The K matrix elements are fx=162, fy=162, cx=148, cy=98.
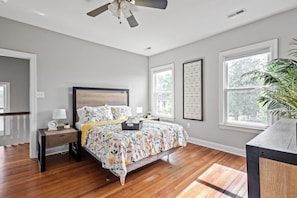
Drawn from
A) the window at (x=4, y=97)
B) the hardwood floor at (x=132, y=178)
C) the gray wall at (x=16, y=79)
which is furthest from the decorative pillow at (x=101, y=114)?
the window at (x=4, y=97)

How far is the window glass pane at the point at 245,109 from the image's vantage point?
10.6ft

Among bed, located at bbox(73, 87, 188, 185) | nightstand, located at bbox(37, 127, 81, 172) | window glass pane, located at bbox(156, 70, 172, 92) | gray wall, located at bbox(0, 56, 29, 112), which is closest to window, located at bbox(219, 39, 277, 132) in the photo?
bed, located at bbox(73, 87, 188, 185)

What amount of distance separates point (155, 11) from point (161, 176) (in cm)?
276

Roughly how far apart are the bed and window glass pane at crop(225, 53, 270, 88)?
1613mm

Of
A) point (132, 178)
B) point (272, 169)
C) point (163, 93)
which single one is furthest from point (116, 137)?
point (163, 93)

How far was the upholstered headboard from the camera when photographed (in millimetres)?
3875

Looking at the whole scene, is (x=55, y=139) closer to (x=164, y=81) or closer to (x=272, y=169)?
(x=272, y=169)

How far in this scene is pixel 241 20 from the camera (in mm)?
3135

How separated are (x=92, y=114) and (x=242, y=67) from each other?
341 cm

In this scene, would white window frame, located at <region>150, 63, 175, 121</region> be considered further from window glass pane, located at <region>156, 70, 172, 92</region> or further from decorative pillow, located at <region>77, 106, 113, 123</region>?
decorative pillow, located at <region>77, 106, 113, 123</region>

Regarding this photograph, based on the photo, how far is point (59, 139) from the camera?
3029 millimetres

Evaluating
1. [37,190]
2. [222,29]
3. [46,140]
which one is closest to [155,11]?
[222,29]

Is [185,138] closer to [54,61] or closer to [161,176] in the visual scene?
[161,176]

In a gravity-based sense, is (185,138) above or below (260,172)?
below
